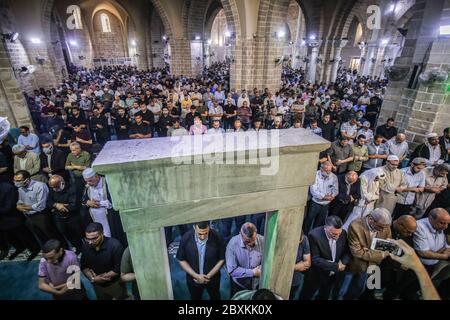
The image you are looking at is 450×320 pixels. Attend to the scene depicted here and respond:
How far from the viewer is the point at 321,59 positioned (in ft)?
53.3

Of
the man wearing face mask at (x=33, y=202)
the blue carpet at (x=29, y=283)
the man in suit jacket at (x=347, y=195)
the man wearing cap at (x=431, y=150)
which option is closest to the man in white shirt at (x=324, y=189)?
the man in suit jacket at (x=347, y=195)

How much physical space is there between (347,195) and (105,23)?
121 feet

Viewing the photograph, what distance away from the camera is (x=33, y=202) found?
12.7ft

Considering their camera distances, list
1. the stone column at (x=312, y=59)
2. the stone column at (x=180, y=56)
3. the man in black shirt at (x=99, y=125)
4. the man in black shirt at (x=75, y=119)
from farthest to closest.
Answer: the stone column at (x=180, y=56)
the stone column at (x=312, y=59)
the man in black shirt at (x=99, y=125)
the man in black shirt at (x=75, y=119)

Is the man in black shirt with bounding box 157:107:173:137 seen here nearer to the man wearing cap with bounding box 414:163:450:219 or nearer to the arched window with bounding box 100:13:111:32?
the man wearing cap with bounding box 414:163:450:219

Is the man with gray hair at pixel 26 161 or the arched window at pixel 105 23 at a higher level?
the arched window at pixel 105 23

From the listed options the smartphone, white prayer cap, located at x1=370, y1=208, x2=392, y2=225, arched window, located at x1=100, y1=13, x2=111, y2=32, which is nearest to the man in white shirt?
white prayer cap, located at x1=370, y1=208, x2=392, y2=225

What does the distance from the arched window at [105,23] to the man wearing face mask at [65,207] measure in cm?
3457

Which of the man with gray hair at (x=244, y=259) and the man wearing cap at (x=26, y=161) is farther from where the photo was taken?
the man wearing cap at (x=26, y=161)

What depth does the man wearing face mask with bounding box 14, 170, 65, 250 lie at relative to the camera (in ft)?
12.3

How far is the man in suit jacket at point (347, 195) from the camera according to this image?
4277 millimetres

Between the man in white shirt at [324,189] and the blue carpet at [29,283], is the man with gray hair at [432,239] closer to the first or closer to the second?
the man in white shirt at [324,189]

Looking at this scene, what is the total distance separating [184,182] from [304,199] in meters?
1.15
